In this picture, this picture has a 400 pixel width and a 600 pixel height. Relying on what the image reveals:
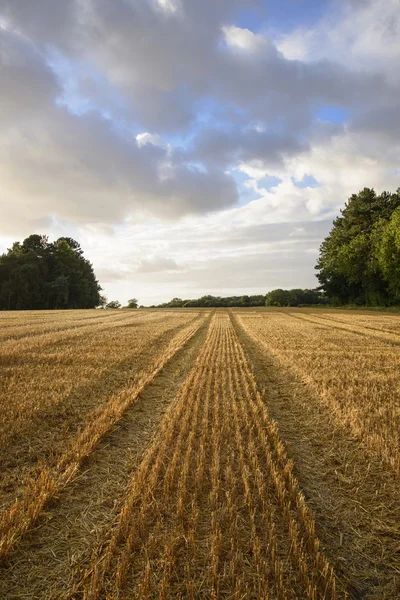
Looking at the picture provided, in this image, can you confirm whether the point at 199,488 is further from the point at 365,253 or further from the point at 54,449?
the point at 365,253

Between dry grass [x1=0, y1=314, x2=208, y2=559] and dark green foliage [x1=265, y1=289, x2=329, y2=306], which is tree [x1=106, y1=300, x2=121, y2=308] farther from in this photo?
dry grass [x1=0, y1=314, x2=208, y2=559]

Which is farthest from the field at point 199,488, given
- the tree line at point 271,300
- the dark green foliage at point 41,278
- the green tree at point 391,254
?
the tree line at point 271,300

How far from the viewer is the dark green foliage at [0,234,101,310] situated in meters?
75.3

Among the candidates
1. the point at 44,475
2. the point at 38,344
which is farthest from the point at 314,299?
the point at 44,475

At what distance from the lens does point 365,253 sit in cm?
5209

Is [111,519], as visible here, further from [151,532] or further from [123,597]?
[123,597]

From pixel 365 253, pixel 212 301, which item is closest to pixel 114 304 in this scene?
pixel 212 301

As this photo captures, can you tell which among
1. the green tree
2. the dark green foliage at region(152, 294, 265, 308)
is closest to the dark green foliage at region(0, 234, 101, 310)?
the dark green foliage at region(152, 294, 265, 308)

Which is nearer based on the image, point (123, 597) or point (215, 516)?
point (123, 597)

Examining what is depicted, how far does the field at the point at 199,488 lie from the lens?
3072 mm

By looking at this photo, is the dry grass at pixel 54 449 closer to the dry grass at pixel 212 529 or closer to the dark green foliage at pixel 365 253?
the dry grass at pixel 212 529

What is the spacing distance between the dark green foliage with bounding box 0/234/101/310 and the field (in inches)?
2884

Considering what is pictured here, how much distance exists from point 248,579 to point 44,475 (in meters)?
3.03

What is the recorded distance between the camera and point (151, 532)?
360 cm
